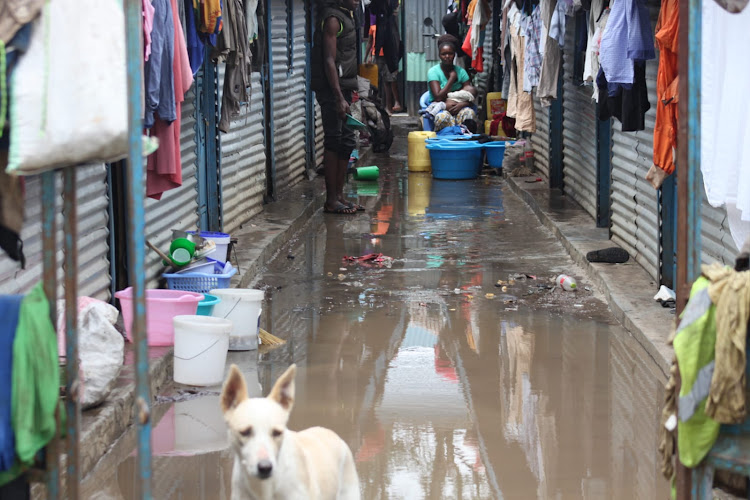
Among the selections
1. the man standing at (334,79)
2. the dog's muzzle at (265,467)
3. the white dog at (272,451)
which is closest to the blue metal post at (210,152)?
the man standing at (334,79)

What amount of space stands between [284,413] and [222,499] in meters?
1.62

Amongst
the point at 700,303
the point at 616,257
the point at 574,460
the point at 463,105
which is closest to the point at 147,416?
the point at 700,303

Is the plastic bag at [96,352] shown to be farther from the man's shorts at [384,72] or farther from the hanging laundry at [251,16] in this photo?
the man's shorts at [384,72]

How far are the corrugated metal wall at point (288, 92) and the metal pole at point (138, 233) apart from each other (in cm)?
1115

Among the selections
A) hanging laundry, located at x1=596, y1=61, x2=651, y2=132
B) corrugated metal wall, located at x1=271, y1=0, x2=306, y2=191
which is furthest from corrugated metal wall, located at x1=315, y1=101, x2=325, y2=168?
hanging laundry, located at x1=596, y1=61, x2=651, y2=132

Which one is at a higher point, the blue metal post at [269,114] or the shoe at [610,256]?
the blue metal post at [269,114]

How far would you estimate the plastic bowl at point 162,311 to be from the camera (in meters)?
6.66

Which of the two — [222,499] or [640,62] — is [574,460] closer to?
[222,499]

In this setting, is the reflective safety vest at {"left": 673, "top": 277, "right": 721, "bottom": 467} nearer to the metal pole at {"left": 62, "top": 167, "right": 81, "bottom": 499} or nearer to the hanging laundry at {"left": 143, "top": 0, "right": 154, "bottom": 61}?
the metal pole at {"left": 62, "top": 167, "right": 81, "bottom": 499}

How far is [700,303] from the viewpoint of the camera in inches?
115


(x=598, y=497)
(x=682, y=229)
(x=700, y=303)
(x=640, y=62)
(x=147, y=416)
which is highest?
(x=640, y=62)

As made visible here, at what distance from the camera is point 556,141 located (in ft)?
47.3

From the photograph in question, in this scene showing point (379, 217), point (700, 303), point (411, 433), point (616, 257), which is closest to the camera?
point (700, 303)

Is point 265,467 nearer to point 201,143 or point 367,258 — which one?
point 201,143
